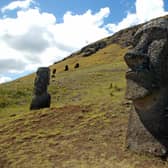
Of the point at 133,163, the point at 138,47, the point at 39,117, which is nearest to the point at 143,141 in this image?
the point at 133,163

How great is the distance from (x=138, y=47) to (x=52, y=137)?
15.3 feet

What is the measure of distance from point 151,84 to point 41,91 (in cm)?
1377

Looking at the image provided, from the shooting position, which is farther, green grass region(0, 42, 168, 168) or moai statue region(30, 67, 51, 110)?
moai statue region(30, 67, 51, 110)

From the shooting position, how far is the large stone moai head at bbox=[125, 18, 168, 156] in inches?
432

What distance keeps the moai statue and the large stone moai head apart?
40.3 feet

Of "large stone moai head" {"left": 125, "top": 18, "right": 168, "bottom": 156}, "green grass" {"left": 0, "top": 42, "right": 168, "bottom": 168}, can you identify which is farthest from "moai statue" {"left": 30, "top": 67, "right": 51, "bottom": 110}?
"large stone moai head" {"left": 125, "top": 18, "right": 168, "bottom": 156}

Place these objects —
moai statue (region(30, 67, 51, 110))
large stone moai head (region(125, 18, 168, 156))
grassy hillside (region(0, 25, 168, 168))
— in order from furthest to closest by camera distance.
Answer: moai statue (region(30, 67, 51, 110))
grassy hillside (region(0, 25, 168, 168))
large stone moai head (region(125, 18, 168, 156))

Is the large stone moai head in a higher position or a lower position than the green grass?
higher

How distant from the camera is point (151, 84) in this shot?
11.0m

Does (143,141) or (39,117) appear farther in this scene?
(39,117)

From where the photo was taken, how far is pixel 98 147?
12.5 metres

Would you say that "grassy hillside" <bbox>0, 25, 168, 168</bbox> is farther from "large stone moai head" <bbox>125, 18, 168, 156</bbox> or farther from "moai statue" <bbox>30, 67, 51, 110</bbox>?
"moai statue" <bbox>30, 67, 51, 110</bbox>

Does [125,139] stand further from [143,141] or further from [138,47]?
[138,47]

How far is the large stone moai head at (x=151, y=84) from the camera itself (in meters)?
11.0
